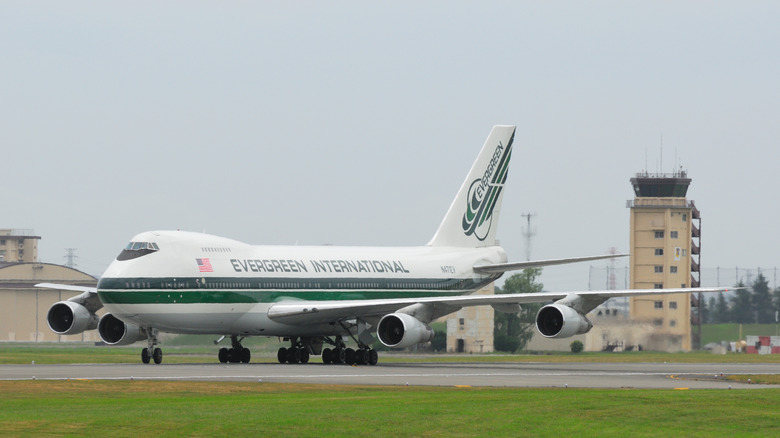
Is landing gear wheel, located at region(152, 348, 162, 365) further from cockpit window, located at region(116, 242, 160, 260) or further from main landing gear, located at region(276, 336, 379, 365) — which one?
main landing gear, located at region(276, 336, 379, 365)

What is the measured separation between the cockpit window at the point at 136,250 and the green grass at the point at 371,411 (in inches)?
508

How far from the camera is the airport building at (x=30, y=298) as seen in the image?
3971 inches

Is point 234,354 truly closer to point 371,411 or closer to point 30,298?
point 371,411

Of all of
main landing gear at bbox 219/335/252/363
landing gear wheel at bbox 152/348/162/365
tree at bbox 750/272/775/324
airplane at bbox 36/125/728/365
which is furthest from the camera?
tree at bbox 750/272/775/324

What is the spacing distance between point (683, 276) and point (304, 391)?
71751mm

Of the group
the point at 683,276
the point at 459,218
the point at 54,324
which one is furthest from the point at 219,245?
the point at 683,276

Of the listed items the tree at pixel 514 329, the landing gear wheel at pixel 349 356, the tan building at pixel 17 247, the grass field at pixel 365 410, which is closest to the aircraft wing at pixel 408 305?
the landing gear wheel at pixel 349 356

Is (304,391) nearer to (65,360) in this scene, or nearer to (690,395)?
(690,395)

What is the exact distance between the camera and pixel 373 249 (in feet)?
182

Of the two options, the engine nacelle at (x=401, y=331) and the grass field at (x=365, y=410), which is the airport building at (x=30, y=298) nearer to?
the engine nacelle at (x=401, y=331)

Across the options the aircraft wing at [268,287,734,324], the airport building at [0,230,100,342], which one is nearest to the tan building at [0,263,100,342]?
the airport building at [0,230,100,342]

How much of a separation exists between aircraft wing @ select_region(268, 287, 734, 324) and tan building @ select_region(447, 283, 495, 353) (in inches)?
1415

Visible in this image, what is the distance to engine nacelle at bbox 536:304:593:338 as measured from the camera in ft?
149

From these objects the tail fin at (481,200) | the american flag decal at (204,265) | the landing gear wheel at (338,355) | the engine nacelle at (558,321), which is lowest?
the landing gear wheel at (338,355)
